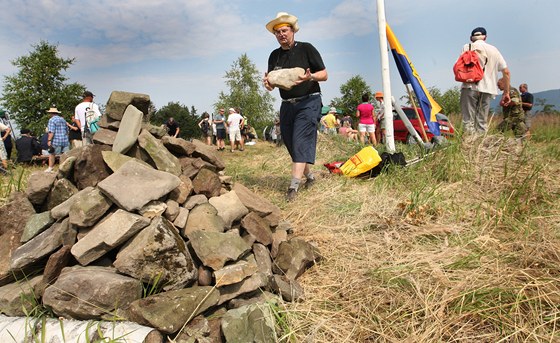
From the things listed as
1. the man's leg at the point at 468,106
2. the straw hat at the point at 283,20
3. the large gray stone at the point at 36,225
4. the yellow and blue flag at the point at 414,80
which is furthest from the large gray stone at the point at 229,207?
the man's leg at the point at 468,106

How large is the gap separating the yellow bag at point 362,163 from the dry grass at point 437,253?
235mm

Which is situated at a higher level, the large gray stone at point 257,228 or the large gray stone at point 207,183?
the large gray stone at point 207,183

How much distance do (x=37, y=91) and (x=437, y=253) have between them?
1204 inches

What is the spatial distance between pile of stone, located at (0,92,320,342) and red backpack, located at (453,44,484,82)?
3.56 metres

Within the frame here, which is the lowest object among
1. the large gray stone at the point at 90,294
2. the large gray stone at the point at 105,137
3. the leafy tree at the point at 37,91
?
the large gray stone at the point at 90,294

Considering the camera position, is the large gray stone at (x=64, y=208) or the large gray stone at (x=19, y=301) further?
the large gray stone at (x=64, y=208)

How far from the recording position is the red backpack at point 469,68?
4805 mm

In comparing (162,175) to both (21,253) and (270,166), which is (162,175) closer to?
(21,253)

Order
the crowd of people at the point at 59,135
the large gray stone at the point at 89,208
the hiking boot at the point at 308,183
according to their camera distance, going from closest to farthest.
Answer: the large gray stone at the point at 89,208
the hiking boot at the point at 308,183
the crowd of people at the point at 59,135

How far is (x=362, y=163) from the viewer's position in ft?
14.1

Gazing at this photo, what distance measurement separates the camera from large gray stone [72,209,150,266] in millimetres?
2059

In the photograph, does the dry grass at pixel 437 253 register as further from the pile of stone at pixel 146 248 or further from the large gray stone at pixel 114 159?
the large gray stone at pixel 114 159

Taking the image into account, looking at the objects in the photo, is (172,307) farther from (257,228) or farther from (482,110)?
(482,110)

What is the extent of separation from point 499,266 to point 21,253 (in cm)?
295
